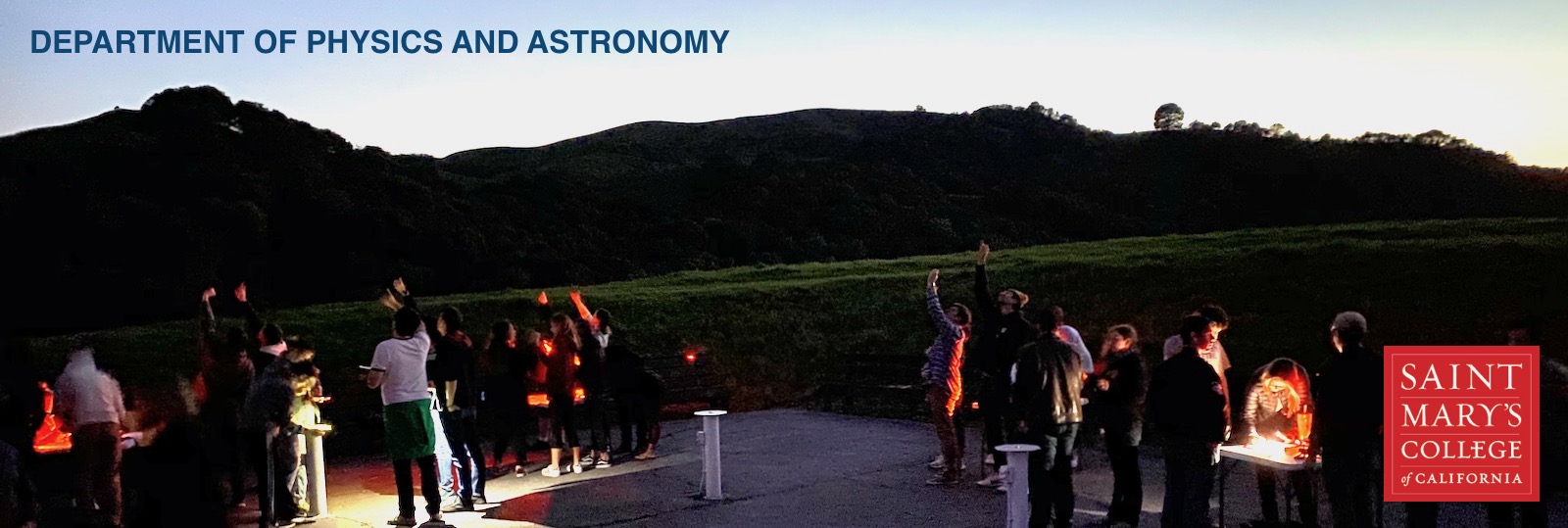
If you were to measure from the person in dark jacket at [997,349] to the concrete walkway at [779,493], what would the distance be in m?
0.46

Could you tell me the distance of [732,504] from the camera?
9414 mm

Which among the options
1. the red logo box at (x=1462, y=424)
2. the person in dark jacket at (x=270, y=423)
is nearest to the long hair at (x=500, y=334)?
the person in dark jacket at (x=270, y=423)

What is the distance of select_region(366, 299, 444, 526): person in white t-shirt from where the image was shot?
812 cm

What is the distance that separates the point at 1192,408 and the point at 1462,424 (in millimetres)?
2725

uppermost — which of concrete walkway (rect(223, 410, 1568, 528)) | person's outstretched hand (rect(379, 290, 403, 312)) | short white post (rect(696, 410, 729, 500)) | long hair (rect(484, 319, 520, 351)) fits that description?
person's outstretched hand (rect(379, 290, 403, 312))

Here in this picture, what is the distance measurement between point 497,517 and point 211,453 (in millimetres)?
2240

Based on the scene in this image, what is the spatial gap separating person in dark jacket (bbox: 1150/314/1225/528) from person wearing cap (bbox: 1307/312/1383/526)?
573mm

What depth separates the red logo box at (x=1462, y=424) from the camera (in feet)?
23.3

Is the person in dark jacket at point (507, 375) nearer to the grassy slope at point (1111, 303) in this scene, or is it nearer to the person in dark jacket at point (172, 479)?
the person in dark jacket at point (172, 479)

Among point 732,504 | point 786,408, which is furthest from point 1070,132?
point 732,504

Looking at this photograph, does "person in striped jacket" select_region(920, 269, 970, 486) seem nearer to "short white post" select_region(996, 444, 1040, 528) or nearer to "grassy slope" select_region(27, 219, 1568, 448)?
"short white post" select_region(996, 444, 1040, 528)

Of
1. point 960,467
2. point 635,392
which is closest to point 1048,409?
point 960,467

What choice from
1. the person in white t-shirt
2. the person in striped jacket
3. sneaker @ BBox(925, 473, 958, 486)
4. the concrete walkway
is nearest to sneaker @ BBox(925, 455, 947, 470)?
the concrete walkway

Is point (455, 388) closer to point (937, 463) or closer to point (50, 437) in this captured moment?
point (50, 437)
